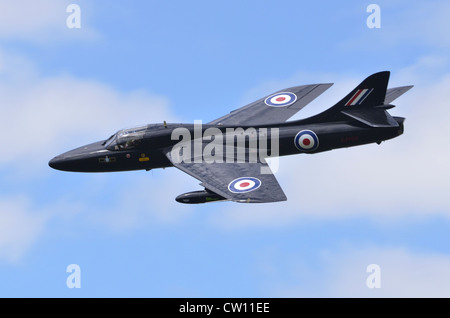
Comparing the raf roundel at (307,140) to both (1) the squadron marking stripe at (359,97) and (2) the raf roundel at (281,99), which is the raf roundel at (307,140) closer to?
(1) the squadron marking stripe at (359,97)

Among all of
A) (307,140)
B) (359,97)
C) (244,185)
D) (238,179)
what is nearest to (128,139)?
(238,179)

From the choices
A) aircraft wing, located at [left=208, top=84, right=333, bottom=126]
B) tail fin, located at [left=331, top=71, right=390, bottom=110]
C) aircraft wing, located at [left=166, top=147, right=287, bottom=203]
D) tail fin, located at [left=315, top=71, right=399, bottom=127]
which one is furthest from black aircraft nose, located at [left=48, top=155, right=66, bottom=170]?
tail fin, located at [left=331, top=71, right=390, bottom=110]

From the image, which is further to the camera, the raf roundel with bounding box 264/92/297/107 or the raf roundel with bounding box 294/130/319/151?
the raf roundel with bounding box 264/92/297/107

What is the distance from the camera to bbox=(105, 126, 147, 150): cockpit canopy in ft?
150

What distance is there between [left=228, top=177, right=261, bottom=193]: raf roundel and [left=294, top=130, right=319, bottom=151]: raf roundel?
4.52m

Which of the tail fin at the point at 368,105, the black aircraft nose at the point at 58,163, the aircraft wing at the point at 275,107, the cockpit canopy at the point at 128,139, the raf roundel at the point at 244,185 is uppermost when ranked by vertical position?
the aircraft wing at the point at 275,107

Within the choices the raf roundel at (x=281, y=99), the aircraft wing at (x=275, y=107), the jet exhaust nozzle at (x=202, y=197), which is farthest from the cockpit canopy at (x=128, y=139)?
the raf roundel at (x=281, y=99)

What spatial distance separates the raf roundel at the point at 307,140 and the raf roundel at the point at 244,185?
4.52 meters

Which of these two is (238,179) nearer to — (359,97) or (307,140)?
(307,140)

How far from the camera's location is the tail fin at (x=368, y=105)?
1736 inches

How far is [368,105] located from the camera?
44.6 metres

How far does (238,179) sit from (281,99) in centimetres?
996

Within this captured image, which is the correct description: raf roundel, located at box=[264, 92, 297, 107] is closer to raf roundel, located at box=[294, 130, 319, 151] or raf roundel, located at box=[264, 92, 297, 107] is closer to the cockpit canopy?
raf roundel, located at box=[294, 130, 319, 151]

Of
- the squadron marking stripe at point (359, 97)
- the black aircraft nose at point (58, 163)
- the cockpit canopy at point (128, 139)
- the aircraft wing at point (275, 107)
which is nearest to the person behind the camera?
the squadron marking stripe at point (359, 97)
